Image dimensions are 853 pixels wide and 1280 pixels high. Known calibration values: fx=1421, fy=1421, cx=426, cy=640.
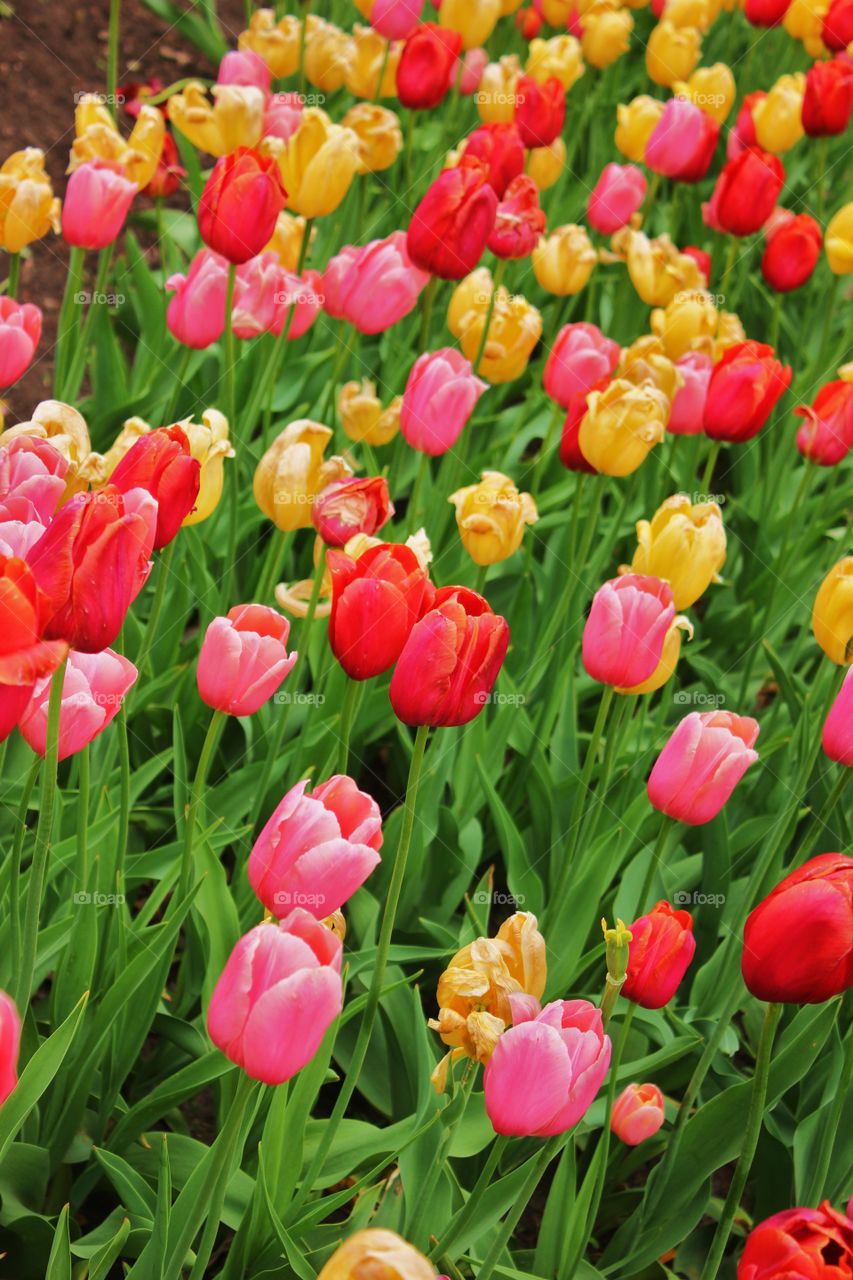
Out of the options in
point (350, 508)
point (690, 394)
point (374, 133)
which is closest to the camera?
point (350, 508)

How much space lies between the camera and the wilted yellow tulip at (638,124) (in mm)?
3395

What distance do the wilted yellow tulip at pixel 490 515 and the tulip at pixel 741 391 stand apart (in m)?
0.48

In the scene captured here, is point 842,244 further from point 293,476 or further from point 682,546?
point 293,476

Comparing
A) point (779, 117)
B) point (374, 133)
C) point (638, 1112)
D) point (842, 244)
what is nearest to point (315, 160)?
point (374, 133)

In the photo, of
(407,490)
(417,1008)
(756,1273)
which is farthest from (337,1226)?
(407,490)

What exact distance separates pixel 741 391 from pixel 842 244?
78 centimetres

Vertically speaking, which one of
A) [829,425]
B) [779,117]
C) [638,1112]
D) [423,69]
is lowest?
[638,1112]

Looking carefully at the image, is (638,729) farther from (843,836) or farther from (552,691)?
(843,836)

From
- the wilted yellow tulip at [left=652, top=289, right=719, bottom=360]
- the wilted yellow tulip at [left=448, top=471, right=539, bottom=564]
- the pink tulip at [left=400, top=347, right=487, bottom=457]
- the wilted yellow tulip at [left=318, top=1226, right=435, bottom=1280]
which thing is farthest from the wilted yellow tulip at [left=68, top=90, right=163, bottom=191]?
the wilted yellow tulip at [left=318, top=1226, right=435, bottom=1280]

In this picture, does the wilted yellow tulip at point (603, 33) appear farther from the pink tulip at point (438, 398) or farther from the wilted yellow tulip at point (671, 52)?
the pink tulip at point (438, 398)

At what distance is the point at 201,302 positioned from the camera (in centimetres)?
224

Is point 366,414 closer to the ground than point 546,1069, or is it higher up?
closer to the ground

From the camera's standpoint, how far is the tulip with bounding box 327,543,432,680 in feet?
4.54

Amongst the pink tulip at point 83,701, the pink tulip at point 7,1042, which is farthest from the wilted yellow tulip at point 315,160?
the pink tulip at point 7,1042
